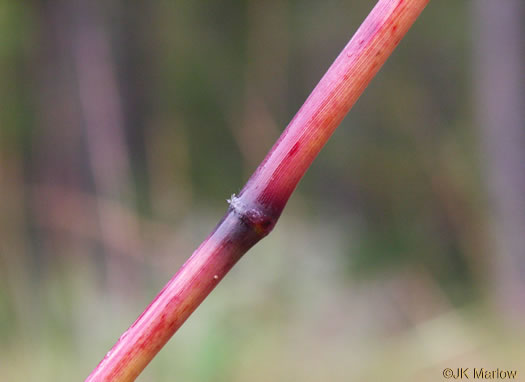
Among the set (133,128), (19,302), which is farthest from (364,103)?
(19,302)

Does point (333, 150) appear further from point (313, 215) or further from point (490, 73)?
point (490, 73)

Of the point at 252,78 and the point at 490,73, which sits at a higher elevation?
the point at 252,78

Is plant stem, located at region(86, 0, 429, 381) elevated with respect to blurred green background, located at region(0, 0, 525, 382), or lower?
lower

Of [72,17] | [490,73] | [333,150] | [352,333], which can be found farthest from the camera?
[333,150]

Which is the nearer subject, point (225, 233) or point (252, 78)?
point (225, 233)

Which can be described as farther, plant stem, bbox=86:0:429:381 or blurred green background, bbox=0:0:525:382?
blurred green background, bbox=0:0:525:382
